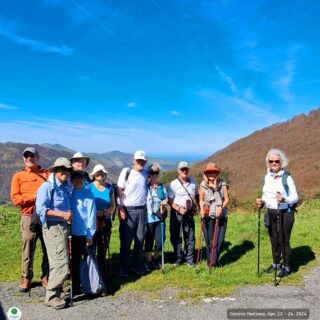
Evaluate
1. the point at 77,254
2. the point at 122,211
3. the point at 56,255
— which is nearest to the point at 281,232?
the point at 122,211

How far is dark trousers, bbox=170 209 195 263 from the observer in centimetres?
942

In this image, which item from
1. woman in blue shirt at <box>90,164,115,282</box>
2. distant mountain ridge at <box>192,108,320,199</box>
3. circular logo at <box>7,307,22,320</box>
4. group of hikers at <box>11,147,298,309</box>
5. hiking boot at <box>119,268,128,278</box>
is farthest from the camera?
distant mountain ridge at <box>192,108,320,199</box>

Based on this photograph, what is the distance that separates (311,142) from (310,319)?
6445 centimetres

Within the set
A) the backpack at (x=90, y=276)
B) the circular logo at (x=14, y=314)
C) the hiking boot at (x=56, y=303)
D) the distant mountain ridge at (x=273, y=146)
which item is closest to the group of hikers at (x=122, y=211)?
the hiking boot at (x=56, y=303)

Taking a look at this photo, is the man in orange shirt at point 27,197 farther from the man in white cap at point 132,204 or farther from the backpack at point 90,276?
the man in white cap at point 132,204

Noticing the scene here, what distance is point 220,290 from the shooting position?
24.9 feet

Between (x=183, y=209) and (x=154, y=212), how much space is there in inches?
26.0

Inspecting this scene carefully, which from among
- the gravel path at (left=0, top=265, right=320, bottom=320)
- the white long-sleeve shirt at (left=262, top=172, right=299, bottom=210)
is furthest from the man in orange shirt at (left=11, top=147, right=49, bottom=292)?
the white long-sleeve shirt at (left=262, top=172, right=299, bottom=210)

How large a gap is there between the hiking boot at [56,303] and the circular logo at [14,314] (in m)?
0.55

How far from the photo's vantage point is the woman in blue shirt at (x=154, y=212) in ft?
30.6

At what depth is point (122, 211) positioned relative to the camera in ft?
28.7

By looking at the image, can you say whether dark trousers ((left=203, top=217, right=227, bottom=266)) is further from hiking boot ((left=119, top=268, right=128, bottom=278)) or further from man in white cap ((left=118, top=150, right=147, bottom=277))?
hiking boot ((left=119, top=268, right=128, bottom=278))

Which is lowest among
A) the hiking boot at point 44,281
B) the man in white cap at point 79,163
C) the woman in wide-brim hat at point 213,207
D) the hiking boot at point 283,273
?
the hiking boot at point 44,281

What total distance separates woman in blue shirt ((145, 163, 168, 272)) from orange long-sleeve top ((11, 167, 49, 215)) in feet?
8.13
